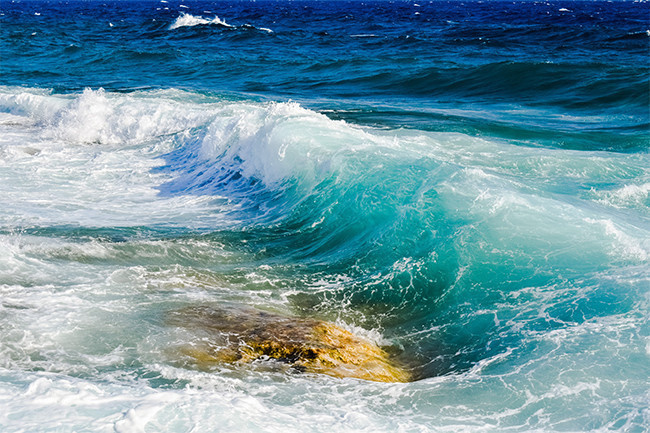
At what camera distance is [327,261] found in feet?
26.0

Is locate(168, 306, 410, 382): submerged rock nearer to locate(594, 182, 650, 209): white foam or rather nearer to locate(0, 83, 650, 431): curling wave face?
locate(0, 83, 650, 431): curling wave face

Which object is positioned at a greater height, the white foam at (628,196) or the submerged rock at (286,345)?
the white foam at (628,196)

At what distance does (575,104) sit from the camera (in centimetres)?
1956

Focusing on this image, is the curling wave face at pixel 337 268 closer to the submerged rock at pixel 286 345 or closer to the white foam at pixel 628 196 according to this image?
the white foam at pixel 628 196

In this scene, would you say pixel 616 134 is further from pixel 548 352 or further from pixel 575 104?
pixel 548 352

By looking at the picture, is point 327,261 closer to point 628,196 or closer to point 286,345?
point 286,345

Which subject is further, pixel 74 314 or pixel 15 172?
pixel 15 172

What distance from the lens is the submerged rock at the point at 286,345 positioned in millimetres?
5199

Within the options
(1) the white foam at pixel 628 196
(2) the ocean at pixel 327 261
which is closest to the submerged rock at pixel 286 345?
(2) the ocean at pixel 327 261

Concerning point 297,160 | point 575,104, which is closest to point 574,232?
point 297,160

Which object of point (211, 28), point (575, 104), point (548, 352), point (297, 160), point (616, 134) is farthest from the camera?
point (211, 28)

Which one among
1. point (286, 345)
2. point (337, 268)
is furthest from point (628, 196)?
point (286, 345)

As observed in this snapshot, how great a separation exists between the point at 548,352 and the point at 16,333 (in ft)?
14.3

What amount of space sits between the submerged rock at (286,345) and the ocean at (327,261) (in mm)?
131
